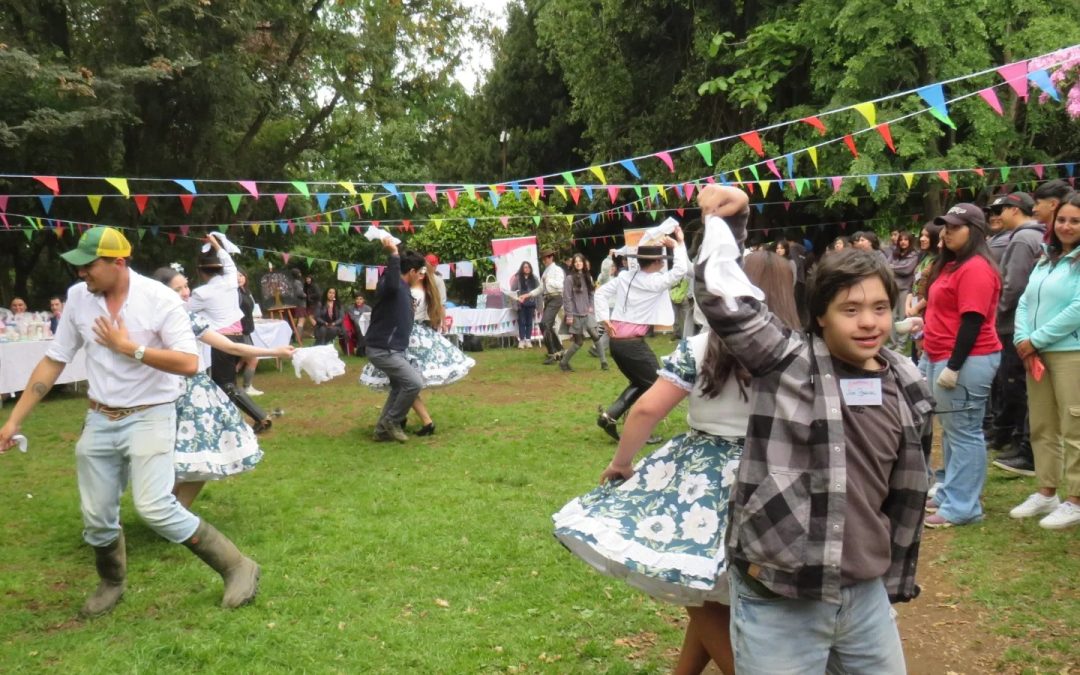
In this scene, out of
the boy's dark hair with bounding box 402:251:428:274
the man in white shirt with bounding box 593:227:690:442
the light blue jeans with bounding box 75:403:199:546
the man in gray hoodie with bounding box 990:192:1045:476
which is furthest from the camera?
the boy's dark hair with bounding box 402:251:428:274

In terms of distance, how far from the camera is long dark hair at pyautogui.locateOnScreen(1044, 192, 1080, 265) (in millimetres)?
4809

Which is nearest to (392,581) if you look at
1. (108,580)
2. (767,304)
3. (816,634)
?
(108,580)

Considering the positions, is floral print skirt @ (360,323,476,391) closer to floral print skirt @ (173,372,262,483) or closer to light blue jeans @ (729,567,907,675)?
floral print skirt @ (173,372,262,483)

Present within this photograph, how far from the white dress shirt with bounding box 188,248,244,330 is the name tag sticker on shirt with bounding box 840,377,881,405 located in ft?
25.8

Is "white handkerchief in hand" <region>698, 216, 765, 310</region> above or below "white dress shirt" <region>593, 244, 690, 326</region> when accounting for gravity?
above

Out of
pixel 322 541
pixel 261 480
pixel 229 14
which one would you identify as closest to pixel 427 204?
pixel 229 14

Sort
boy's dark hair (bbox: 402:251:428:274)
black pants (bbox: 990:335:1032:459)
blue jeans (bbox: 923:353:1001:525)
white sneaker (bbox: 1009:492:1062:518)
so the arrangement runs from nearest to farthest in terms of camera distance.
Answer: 1. blue jeans (bbox: 923:353:1001:525)
2. white sneaker (bbox: 1009:492:1062:518)
3. black pants (bbox: 990:335:1032:459)
4. boy's dark hair (bbox: 402:251:428:274)

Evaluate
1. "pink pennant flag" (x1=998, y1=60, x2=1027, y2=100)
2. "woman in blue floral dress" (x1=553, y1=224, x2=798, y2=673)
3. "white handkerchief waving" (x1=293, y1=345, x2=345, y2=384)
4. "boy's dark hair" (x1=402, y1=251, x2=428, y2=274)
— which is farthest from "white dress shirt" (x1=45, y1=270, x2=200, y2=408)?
"pink pennant flag" (x1=998, y1=60, x2=1027, y2=100)

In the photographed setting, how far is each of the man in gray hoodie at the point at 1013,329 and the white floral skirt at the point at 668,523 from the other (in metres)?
4.13

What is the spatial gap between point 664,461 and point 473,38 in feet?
67.1

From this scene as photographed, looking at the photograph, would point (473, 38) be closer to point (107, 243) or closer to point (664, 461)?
point (107, 243)

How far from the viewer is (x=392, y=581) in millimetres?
4957

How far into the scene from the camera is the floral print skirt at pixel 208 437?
17.6ft

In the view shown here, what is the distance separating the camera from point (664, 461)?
3244 mm
